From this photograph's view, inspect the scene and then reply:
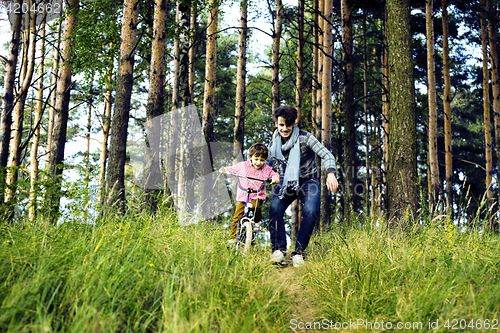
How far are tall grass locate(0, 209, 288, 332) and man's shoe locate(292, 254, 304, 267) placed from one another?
138 centimetres

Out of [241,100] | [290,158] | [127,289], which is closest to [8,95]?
[241,100]

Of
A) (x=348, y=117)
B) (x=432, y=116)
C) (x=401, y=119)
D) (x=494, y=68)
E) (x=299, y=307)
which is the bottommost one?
(x=299, y=307)

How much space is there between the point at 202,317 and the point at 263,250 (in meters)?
3.11

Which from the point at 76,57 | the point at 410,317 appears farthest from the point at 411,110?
the point at 76,57

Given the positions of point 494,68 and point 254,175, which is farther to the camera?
point 494,68

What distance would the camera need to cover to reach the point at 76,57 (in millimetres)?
9211

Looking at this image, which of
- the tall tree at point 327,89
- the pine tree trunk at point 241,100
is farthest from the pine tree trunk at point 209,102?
the tall tree at point 327,89

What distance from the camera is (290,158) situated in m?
4.52

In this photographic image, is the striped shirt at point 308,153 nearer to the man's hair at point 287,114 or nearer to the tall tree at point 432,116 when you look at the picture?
the man's hair at point 287,114

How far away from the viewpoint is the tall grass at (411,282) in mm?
2229

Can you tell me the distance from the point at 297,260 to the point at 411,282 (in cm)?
190

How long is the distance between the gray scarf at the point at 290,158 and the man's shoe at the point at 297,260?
30.3 inches

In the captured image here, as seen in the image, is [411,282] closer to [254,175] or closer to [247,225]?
[247,225]

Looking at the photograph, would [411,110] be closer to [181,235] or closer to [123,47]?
[181,235]
